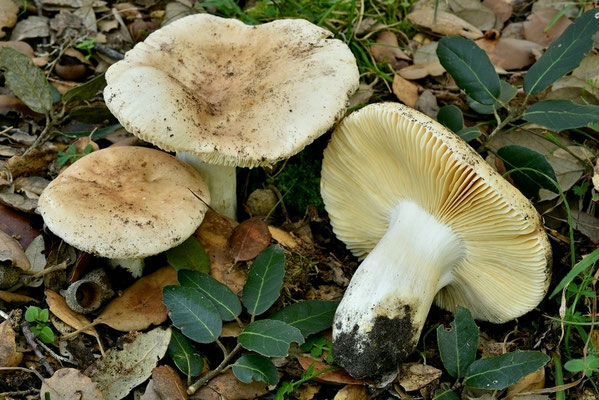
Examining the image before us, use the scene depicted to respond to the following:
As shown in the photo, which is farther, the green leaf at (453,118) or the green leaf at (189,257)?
the green leaf at (453,118)

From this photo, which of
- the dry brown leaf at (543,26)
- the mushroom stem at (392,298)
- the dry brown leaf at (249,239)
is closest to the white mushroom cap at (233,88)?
the dry brown leaf at (249,239)

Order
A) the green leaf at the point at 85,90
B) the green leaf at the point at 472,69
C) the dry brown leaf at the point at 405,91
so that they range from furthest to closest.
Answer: the dry brown leaf at the point at 405,91 < the green leaf at the point at 85,90 < the green leaf at the point at 472,69

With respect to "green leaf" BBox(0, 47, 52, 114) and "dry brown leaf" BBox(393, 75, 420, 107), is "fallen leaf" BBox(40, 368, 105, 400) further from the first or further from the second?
"dry brown leaf" BBox(393, 75, 420, 107)

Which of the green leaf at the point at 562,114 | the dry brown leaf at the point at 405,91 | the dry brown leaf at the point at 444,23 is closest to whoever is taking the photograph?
the green leaf at the point at 562,114

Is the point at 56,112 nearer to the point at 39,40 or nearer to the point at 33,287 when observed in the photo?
the point at 39,40

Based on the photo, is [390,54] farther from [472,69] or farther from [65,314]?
[65,314]

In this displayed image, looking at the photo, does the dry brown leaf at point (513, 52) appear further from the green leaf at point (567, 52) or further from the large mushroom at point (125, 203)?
the large mushroom at point (125, 203)
